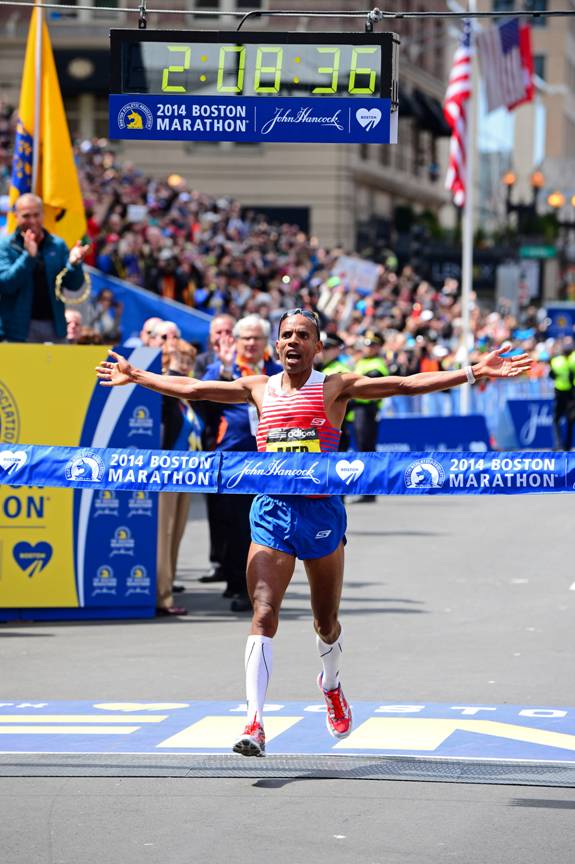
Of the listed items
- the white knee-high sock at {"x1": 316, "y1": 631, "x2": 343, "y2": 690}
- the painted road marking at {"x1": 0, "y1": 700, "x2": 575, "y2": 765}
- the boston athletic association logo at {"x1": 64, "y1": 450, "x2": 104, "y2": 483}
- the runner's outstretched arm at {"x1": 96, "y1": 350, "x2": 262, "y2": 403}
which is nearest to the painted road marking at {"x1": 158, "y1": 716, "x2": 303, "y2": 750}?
the painted road marking at {"x1": 0, "y1": 700, "x2": 575, "y2": 765}

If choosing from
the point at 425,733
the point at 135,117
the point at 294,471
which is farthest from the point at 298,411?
the point at 135,117

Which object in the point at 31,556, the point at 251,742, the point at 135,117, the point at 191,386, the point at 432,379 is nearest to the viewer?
the point at 251,742

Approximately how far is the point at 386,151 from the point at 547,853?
5804 centimetres

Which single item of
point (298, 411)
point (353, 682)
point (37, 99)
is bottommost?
point (353, 682)

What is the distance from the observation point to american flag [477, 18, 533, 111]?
1342 inches

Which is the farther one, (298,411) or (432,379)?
(298,411)

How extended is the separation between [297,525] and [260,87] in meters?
3.50

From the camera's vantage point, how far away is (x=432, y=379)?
741 cm

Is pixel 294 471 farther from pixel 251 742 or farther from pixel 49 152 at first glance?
pixel 49 152

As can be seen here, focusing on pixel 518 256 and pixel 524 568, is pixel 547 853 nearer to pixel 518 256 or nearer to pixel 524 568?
pixel 524 568

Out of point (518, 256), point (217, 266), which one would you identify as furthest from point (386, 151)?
point (217, 266)

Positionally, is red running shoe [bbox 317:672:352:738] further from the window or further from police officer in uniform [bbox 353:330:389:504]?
the window

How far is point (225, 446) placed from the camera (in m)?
12.0

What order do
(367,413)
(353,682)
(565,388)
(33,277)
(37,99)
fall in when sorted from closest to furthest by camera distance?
(353,682), (33,277), (37,99), (367,413), (565,388)
